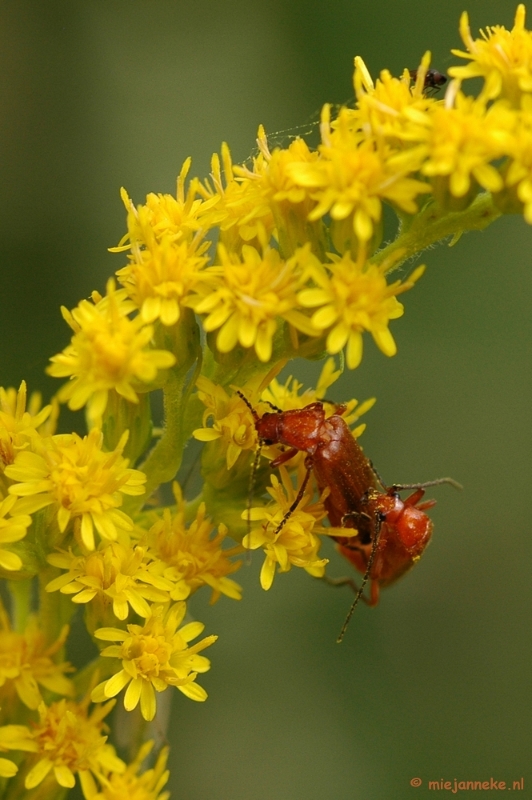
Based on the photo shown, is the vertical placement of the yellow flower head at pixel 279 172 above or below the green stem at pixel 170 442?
above

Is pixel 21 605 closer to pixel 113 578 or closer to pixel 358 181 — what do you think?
pixel 113 578

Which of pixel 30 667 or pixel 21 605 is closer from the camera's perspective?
pixel 30 667

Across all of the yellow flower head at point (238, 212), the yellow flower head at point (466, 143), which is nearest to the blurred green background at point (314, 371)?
the yellow flower head at point (238, 212)

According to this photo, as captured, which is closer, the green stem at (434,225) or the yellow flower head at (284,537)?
the green stem at (434,225)

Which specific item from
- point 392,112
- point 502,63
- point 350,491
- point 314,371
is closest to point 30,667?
point 350,491

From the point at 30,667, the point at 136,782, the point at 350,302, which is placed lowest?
the point at 136,782

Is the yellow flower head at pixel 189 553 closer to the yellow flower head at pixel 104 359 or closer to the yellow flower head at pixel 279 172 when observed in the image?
the yellow flower head at pixel 104 359
